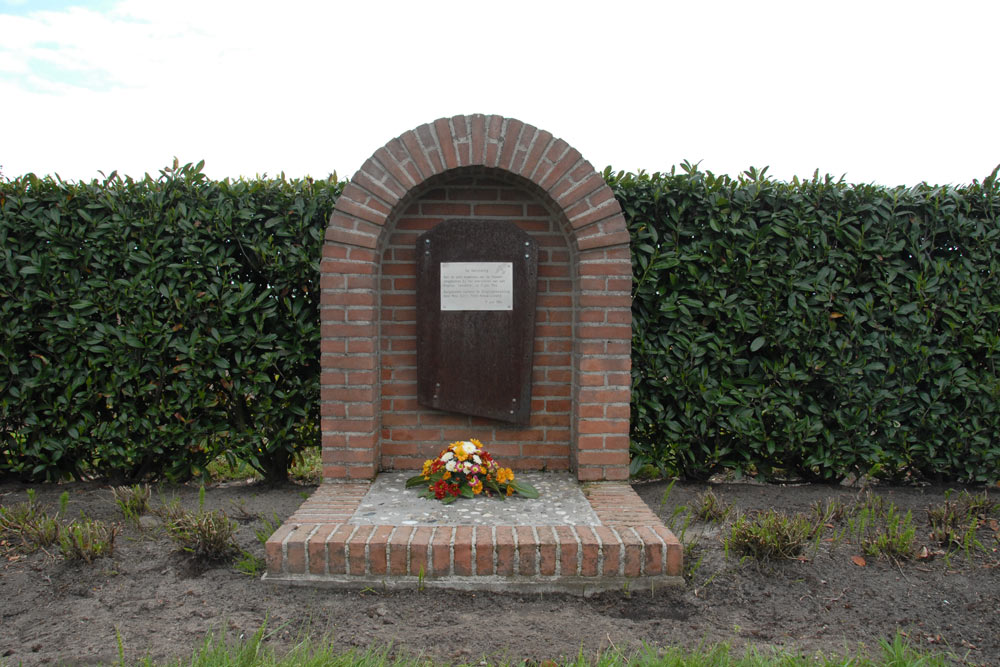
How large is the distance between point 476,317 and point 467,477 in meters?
0.98

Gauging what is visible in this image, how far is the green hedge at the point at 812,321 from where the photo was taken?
454 cm

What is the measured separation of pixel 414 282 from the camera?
4.33 m

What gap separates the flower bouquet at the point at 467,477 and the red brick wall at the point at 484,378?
18.5 inches

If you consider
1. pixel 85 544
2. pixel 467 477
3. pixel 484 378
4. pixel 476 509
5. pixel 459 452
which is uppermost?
pixel 484 378

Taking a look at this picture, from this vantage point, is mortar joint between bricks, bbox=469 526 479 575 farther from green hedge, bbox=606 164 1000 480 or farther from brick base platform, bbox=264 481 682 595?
green hedge, bbox=606 164 1000 480

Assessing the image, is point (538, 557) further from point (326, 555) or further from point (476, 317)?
point (476, 317)

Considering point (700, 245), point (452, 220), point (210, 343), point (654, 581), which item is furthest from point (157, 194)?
point (654, 581)

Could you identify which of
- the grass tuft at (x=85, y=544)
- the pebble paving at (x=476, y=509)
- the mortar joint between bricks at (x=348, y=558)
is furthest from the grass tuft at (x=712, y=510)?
the grass tuft at (x=85, y=544)

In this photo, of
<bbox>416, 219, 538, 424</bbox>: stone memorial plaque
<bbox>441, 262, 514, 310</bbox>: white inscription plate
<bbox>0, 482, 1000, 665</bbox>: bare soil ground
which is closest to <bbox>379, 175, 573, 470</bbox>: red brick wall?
<bbox>416, 219, 538, 424</bbox>: stone memorial plaque

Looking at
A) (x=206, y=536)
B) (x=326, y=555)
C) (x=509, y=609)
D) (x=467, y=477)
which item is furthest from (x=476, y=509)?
(x=206, y=536)

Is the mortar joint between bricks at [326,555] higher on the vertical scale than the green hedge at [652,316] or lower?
lower

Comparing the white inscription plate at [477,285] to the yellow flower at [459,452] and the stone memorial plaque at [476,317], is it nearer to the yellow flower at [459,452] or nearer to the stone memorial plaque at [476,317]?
the stone memorial plaque at [476,317]

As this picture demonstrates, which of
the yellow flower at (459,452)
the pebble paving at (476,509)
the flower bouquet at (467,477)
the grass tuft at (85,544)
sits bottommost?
the grass tuft at (85,544)

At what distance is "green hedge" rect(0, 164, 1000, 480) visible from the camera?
4.54 m
